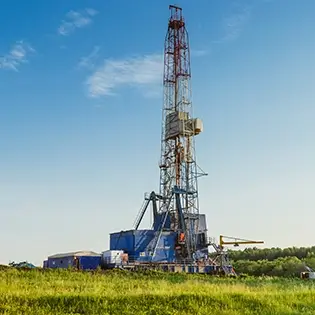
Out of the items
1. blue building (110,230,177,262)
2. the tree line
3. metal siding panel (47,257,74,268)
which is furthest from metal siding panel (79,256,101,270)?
the tree line

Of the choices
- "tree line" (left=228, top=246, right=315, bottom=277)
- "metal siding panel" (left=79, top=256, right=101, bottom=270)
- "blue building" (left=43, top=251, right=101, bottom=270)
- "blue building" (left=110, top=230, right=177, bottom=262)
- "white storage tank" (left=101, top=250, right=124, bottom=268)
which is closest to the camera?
"white storage tank" (left=101, top=250, right=124, bottom=268)

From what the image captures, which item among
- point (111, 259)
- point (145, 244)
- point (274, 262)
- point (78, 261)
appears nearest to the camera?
point (78, 261)

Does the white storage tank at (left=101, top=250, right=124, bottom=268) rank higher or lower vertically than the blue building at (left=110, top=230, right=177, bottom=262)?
lower

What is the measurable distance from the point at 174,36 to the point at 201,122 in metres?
8.00

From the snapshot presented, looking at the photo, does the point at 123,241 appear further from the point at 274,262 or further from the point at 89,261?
the point at 274,262

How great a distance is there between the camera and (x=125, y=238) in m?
36.7

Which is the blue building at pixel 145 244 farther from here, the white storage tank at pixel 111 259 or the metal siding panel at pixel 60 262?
the metal siding panel at pixel 60 262

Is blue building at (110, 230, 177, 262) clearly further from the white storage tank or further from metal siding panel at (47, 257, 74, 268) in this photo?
metal siding panel at (47, 257, 74, 268)

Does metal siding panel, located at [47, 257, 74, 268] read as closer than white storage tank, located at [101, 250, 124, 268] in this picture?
No

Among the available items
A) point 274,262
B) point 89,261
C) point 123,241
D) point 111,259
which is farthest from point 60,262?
point 274,262

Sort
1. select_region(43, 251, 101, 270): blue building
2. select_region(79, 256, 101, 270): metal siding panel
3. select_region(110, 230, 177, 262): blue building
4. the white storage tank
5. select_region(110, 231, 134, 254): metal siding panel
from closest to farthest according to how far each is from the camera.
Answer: the white storage tank
select_region(43, 251, 101, 270): blue building
select_region(79, 256, 101, 270): metal siding panel
select_region(110, 230, 177, 262): blue building
select_region(110, 231, 134, 254): metal siding panel

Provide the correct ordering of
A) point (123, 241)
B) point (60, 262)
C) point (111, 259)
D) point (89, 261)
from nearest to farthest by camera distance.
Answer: point (111, 259)
point (89, 261)
point (123, 241)
point (60, 262)

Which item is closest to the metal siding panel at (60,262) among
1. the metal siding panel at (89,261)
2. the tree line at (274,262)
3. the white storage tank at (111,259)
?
the metal siding panel at (89,261)

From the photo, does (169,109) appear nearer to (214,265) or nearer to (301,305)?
(214,265)
